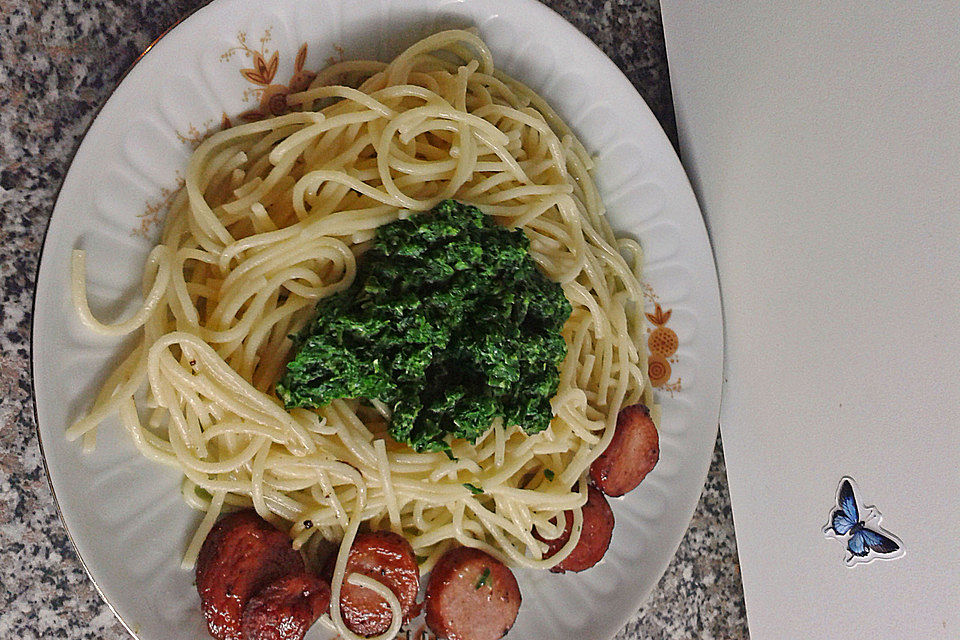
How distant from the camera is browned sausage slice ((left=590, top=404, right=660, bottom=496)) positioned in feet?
7.32

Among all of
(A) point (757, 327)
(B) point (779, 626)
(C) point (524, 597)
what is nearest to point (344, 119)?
(A) point (757, 327)

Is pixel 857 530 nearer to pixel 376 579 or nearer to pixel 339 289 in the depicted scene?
pixel 376 579

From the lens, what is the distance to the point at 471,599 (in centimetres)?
203

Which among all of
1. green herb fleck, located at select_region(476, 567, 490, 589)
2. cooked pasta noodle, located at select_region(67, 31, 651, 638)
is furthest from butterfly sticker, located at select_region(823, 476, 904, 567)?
green herb fleck, located at select_region(476, 567, 490, 589)

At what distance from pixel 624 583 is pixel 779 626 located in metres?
0.51

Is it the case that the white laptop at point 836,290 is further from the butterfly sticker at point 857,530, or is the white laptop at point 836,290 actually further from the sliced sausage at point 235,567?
the sliced sausage at point 235,567

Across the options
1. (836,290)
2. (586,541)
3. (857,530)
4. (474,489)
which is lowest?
(586,541)

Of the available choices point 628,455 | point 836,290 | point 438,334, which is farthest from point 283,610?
point 836,290

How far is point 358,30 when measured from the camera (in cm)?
206

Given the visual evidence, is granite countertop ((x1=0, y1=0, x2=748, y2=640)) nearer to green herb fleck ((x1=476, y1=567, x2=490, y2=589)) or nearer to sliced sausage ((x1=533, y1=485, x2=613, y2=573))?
green herb fleck ((x1=476, y1=567, x2=490, y2=589))

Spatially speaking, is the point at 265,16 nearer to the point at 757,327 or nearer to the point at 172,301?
the point at 172,301

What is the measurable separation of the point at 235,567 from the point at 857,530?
159 cm

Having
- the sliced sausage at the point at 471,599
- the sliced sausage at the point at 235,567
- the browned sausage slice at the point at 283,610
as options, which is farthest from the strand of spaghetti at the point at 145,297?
the sliced sausage at the point at 471,599

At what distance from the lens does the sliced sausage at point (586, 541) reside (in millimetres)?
2199
